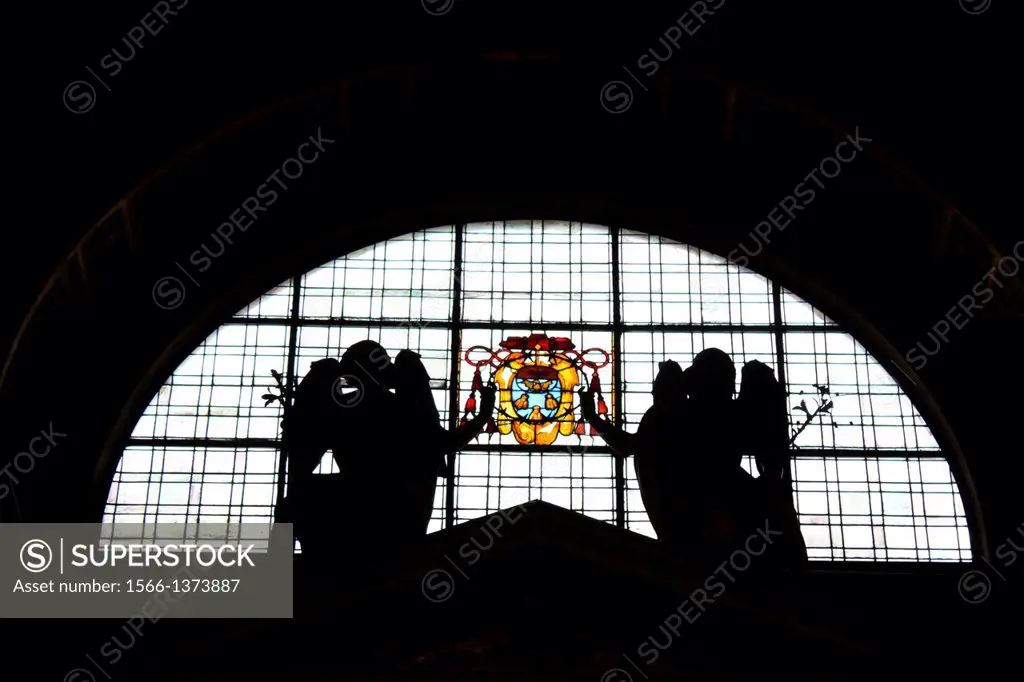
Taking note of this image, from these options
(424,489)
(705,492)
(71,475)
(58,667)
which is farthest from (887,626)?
(71,475)

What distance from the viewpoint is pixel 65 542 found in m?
11.4

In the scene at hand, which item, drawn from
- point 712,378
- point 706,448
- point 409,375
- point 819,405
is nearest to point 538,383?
point 409,375

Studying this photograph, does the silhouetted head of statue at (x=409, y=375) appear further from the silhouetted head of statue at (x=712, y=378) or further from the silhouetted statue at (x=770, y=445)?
the silhouetted statue at (x=770, y=445)

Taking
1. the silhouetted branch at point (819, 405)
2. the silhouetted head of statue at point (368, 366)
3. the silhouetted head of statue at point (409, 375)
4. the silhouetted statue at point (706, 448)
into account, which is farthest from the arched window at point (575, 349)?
the silhouetted head of statue at point (368, 366)

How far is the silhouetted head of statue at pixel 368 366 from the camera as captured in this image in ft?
38.0

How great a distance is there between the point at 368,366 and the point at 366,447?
0.72 metres

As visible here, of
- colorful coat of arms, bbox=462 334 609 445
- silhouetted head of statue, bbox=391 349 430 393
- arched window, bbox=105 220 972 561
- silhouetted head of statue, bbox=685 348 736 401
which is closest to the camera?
silhouetted head of statue, bbox=685 348 736 401

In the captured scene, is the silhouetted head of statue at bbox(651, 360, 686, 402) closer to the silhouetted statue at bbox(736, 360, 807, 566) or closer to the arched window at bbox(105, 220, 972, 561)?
the silhouetted statue at bbox(736, 360, 807, 566)

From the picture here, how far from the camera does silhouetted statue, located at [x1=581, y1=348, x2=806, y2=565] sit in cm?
1098

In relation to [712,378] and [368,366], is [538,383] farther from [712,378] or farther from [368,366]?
[712,378]

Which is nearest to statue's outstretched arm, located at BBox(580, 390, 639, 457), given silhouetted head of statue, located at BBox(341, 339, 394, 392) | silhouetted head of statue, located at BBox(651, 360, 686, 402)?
silhouetted head of statue, located at BBox(651, 360, 686, 402)

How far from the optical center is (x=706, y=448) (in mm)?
11219

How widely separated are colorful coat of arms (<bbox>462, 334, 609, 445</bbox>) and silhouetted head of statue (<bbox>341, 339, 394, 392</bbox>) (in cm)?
173

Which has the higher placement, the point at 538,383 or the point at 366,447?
the point at 538,383
